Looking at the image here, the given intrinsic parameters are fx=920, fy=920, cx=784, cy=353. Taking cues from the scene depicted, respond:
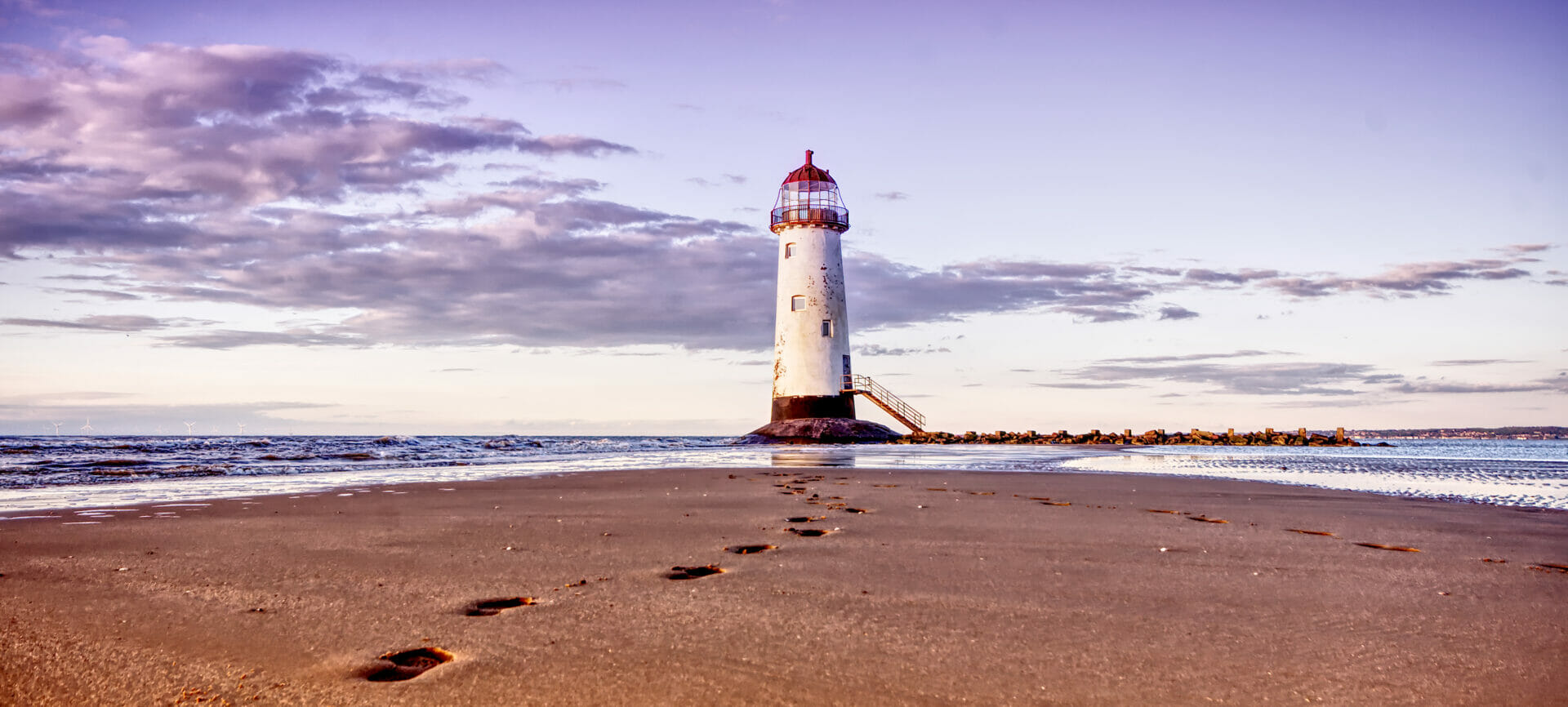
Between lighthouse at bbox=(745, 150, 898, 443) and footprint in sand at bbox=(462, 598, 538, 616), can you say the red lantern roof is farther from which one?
footprint in sand at bbox=(462, 598, 538, 616)

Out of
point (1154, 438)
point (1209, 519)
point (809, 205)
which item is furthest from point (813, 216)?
point (1209, 519)

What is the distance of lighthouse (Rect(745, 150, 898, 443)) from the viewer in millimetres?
32844

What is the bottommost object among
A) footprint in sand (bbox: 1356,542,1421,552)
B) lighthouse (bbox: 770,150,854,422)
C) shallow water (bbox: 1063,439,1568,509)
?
shallow water (bbox: 1063,439,1568,509)

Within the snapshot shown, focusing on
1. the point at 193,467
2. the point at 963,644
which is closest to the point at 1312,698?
the point at 963,644

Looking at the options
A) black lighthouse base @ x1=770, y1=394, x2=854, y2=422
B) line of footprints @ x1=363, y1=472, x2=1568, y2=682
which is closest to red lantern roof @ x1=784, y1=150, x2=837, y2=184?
black lighthouse base @ x1=770, y1=394, x2=854, y2=422

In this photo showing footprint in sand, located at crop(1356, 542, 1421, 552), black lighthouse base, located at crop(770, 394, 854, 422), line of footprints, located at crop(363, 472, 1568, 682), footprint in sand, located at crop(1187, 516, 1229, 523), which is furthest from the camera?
black lighthouse base, located at crop(770, 394, 854, 422)

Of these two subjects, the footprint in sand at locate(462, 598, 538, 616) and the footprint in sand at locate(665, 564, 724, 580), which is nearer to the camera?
the footprint in sand at locate(462, 598, 538, 616)

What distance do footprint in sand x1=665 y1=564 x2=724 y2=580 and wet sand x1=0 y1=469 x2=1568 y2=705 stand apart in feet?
0.11

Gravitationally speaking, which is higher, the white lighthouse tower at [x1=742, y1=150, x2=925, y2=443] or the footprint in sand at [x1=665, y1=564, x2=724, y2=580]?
the white lighthouse tower at [x1=742, y1=150, x2=925, y2=443]

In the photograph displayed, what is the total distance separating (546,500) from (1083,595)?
5.67 metres

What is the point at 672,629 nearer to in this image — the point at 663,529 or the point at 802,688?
the point at 802,688

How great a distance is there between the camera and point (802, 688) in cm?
238

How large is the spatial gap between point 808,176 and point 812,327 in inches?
236

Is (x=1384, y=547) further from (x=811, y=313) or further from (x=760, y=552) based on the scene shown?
(x=811, y=313)
